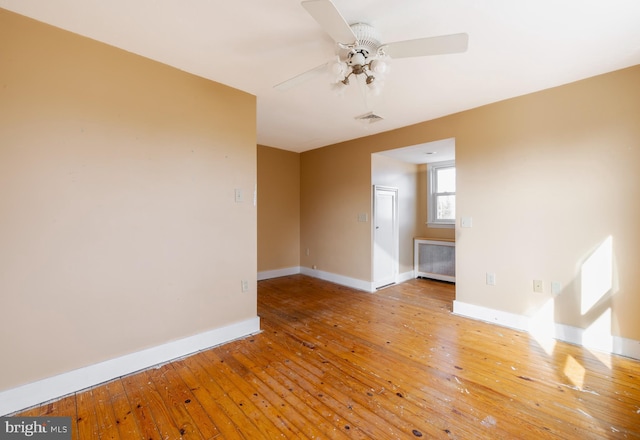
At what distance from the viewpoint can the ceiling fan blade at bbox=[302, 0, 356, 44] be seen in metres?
1.27

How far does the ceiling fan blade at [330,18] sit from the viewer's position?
49.9 inches

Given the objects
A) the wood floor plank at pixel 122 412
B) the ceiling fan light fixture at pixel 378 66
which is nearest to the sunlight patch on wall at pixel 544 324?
the ceiling fan light fixture at pixel 378 66

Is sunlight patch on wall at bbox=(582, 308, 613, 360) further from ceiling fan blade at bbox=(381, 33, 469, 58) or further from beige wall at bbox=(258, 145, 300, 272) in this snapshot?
beige wall at bbox=(258, 145, 300, 272)

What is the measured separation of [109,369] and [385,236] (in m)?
3.95

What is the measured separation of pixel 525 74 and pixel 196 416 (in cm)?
379

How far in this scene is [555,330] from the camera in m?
2.75

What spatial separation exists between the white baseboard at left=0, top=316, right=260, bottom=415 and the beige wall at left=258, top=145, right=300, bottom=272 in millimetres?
2497

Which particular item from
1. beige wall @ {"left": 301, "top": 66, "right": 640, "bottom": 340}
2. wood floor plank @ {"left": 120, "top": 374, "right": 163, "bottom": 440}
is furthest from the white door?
wood floor plank @ {"left": 120, "top": 374, "right": 163, "bottom": 440}

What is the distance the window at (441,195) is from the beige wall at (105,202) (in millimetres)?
4005

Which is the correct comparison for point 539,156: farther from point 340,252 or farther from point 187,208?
point 187,208

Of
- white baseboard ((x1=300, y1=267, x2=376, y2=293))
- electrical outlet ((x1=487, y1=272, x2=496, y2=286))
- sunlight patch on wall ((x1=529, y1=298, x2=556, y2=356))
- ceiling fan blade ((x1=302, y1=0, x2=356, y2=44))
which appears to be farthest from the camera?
white baseboard ((x1=300, y1=267, x2=376, y2=293))

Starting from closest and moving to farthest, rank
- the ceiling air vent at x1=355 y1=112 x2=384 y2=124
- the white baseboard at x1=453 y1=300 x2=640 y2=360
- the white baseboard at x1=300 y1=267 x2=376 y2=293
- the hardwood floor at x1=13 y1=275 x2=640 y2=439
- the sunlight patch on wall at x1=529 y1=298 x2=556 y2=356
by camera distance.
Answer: the hardwood floor at x1=13 y1=275 x2=640 y2=439, the white baseboard at x1=453 y1=300 x2=640 y2=360, the sunlight patch on wall at x1=529 y1=298 x2=556 y2=356, the ceiling air vent at x1=355 y1=112 x2=384 y2=124, the white baseboard at x1=300 y1=267 x2=376 y2=293

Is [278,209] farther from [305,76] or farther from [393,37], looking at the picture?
[393,37]

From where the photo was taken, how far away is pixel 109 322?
207cm
